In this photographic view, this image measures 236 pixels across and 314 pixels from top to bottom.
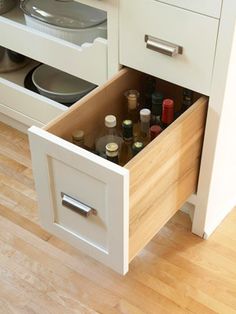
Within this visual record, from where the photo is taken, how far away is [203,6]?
1188mm

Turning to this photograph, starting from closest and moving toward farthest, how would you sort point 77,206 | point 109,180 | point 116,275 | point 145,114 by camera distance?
point 109,180 < point 77,206 < point 145,114 < point 116,275

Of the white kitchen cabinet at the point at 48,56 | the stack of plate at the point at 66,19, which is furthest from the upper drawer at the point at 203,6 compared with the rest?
the stack of plate at the point at 66,19

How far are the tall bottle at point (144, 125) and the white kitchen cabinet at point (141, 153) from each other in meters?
0.09

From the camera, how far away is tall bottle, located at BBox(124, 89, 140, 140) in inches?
54.7

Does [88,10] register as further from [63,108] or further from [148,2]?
[148,2]

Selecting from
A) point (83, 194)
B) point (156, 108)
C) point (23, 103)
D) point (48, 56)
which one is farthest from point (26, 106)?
point (83, 194)

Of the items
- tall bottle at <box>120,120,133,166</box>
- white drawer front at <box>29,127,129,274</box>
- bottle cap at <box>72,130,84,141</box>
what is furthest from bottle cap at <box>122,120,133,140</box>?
white drawer front at <box>29,127,129,274</box>

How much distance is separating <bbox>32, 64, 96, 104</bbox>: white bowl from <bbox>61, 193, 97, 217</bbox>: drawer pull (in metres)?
0.56

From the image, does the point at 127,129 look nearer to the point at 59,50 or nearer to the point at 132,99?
the point at 132,99

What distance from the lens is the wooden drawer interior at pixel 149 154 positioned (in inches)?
46.6

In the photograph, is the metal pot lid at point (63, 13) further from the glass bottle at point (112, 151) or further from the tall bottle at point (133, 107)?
the glass bottle at point (112, 151)

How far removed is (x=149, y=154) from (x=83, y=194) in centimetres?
17

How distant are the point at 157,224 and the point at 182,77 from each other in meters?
0.34

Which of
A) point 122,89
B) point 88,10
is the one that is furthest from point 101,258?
point 88,10
